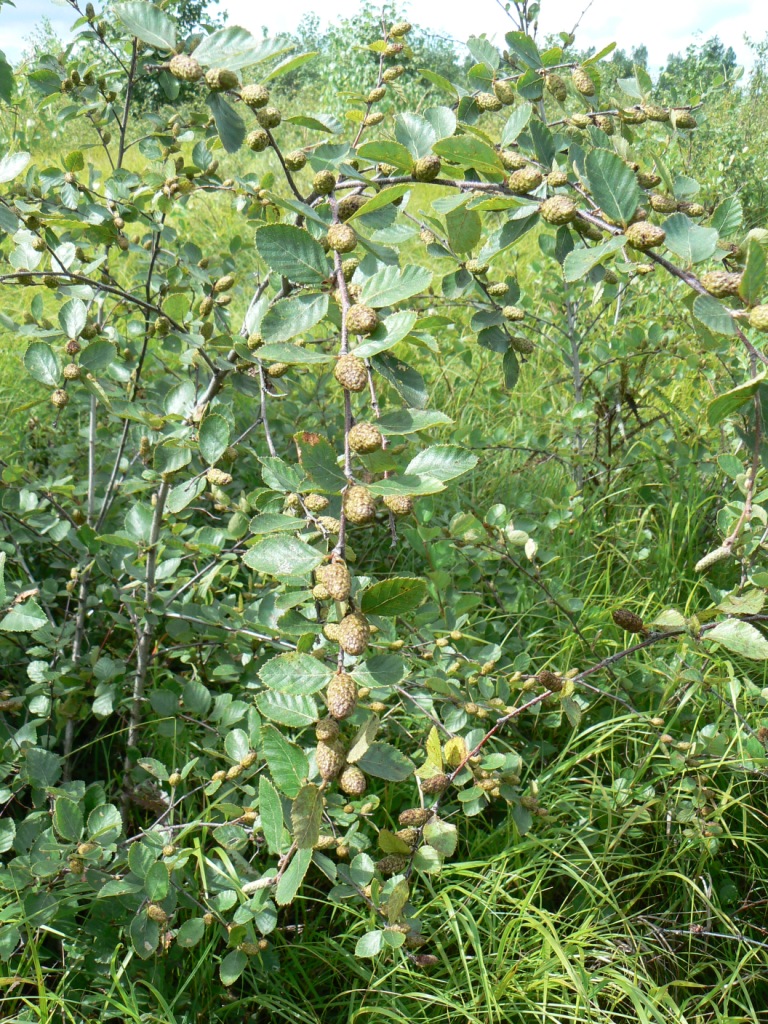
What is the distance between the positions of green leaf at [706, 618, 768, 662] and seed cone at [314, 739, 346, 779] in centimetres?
47

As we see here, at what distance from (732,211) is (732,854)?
113cm

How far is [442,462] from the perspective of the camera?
677mm

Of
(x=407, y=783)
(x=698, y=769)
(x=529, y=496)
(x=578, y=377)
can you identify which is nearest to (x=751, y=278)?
(x=698, y=769)

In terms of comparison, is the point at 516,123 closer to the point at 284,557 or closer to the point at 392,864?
the point at 284,557

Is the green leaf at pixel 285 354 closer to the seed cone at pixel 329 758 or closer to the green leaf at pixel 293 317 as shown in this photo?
the green leaf at pixel 293 317

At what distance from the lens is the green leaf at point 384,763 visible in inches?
30.3

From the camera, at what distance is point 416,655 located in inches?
58.5

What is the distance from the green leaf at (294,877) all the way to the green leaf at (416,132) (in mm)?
711

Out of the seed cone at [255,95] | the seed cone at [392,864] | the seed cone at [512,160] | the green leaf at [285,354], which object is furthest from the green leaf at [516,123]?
the seed cone at [392,864]

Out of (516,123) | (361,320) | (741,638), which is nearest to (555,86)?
(516,123)

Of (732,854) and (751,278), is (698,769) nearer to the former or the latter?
(732,854)

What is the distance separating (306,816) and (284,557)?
0.21m

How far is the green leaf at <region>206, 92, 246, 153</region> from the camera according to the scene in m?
0.82

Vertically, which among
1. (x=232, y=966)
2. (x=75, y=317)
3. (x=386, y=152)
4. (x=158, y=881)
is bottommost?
(x=232, y=966)
